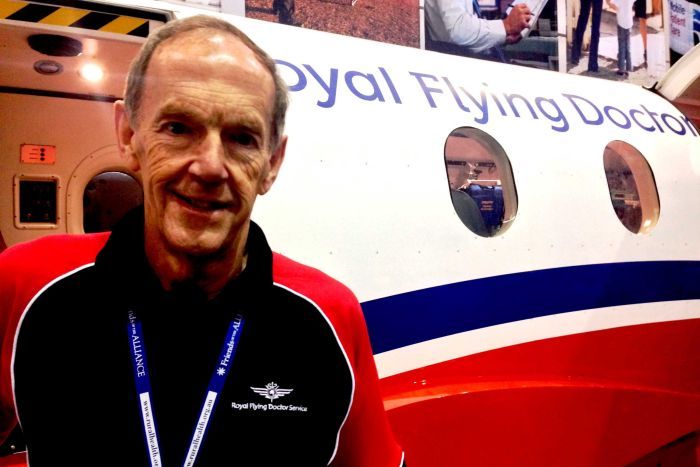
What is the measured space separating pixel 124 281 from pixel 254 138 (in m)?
0.38

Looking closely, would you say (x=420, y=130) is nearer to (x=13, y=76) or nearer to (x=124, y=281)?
(x=124, y=281)

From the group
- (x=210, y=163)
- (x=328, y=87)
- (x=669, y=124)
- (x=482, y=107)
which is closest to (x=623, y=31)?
(x=669, y=124)

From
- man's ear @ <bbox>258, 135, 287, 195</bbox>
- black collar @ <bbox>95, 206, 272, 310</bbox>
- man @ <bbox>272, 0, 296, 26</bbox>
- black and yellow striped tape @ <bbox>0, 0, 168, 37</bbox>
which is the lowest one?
black collar @ <bbox>95, 206, 272, 310</bbox>

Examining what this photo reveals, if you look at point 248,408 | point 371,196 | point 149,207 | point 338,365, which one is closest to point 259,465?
point 248,408

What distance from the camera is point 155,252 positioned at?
4.33ft

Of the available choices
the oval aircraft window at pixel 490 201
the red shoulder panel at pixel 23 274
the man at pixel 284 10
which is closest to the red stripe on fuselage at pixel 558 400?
the oval aircraft window at pixel 490 201

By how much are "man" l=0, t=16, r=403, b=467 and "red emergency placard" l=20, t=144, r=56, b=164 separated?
10.9ft

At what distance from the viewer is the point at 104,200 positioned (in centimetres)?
447

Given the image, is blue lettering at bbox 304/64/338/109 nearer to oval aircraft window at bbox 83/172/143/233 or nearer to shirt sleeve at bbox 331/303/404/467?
shirt sleeve at bbox 331/303/404/467

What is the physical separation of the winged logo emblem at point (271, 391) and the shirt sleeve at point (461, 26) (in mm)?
9802

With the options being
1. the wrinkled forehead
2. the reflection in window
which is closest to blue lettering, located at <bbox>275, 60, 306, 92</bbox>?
the wrinkled forehead

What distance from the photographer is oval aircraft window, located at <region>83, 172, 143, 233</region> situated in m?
4.45

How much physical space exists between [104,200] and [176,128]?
11.5ft

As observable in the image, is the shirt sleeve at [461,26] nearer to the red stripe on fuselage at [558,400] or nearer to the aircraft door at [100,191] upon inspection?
the aircraft door at [100,191]
